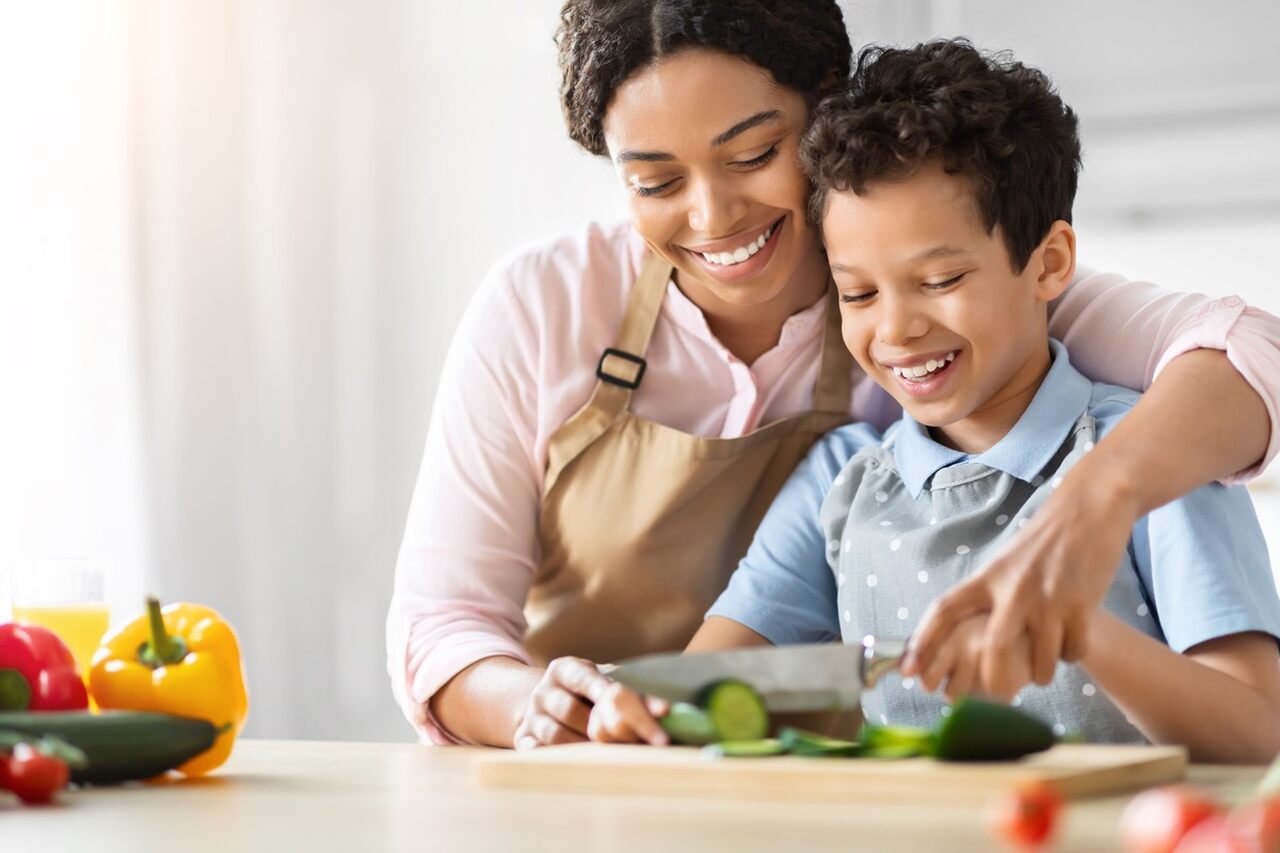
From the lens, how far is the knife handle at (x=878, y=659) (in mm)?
1066

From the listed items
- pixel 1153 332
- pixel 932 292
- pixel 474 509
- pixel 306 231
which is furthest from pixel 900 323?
pixel 306 231

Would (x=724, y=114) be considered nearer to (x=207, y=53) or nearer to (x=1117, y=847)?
(x=1117, y=847)

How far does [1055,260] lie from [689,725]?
653 millimetres

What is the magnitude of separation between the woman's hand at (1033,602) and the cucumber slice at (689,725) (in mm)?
184

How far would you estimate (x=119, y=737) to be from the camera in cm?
115

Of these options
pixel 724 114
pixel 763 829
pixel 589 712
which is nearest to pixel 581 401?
pixel 724 114

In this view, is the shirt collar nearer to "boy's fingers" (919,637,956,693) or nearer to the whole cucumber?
"boy's fingers" (919,637,956,693)

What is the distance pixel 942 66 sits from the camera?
5.04 ft

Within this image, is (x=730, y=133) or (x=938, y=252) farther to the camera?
(x=730, y=133)

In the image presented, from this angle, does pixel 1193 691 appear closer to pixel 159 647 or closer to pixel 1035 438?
pixel 1035 438

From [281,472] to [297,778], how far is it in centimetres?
244

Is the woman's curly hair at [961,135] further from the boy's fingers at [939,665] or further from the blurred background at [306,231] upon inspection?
the blurred background at [306,231]

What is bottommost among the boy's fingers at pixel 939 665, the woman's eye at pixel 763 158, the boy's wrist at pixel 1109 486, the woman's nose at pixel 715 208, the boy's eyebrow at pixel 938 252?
the boy's fingers at pixel 939 665

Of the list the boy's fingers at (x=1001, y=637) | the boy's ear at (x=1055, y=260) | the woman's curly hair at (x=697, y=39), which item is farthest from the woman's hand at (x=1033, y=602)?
the woman's curly hair at (x=697, y=39)
